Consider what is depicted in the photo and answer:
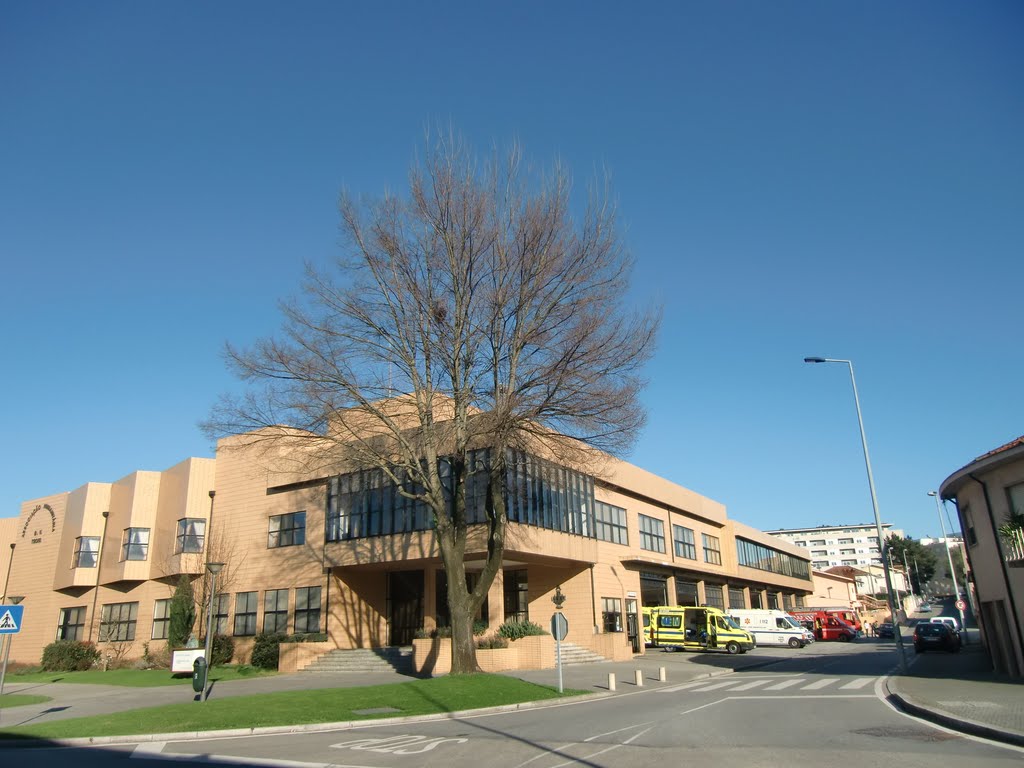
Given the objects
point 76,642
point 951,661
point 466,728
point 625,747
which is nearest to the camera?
point 625,747

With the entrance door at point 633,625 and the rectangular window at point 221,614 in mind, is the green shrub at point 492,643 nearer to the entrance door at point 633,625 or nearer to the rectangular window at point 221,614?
the entrance door at point 633,625

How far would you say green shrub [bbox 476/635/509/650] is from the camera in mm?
27031

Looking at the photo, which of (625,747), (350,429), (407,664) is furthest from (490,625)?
(625,747)

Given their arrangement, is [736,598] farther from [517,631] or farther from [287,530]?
[287,530]

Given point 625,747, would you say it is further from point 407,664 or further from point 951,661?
point 951,661

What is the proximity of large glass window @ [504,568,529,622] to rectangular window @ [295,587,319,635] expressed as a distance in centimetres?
866

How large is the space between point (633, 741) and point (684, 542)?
37.6m

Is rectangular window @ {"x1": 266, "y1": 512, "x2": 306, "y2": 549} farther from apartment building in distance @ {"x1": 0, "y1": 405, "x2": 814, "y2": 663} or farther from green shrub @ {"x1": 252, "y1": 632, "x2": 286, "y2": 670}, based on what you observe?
green shrub @ {"x1": 252, "y1": 632, "x2": 286, "y2": 670}

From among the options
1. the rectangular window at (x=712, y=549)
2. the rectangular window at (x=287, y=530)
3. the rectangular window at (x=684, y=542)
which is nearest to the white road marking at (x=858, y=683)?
the rectangular window at (x=684, y=542)

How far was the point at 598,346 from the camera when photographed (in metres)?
20.2

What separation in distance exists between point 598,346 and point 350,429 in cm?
759

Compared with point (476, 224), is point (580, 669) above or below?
below

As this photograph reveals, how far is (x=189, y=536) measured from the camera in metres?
37.7

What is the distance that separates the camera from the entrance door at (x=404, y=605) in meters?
35.0
